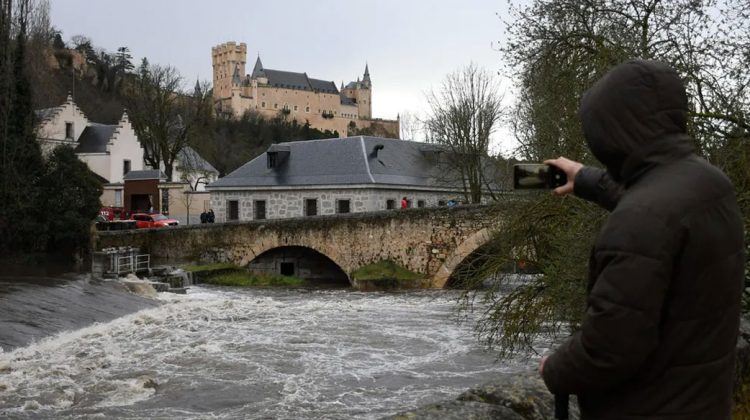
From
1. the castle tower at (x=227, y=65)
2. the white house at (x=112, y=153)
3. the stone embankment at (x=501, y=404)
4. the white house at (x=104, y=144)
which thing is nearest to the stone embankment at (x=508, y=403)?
the stone embankment at (x=501, y=404)

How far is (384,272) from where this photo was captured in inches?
882

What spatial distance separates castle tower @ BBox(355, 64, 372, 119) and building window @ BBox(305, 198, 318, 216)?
77.0 meters

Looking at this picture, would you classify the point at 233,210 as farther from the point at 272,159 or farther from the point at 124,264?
the point at 124,264

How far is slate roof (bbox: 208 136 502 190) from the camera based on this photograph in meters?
29.0

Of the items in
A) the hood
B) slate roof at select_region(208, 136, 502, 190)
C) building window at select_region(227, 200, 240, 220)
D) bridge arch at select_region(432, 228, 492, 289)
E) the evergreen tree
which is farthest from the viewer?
building window at select_region(227, 200, 240, 220)

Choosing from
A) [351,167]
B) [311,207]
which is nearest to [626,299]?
[351,167]

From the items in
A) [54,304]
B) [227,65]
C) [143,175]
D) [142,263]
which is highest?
[227,65]

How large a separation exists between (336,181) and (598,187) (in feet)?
88.5

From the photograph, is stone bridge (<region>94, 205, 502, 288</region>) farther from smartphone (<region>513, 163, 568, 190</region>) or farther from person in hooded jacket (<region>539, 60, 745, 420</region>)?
person in hooded jacket (<region>539, 60, 745, 420</region>)

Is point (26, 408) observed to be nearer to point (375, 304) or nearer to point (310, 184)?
point (375, 304)

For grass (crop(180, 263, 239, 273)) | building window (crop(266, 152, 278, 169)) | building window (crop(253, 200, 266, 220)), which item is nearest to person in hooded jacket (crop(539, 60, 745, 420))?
grass (crop(180, 263, 239, 273))

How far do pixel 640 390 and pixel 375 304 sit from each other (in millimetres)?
16508

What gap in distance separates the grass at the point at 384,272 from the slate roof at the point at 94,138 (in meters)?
25.2

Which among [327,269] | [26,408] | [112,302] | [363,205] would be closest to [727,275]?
[26,408]
